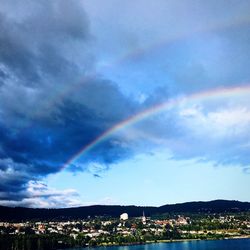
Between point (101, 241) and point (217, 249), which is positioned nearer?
point (217, 249)

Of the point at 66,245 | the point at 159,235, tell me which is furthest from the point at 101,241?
the point at 159,235

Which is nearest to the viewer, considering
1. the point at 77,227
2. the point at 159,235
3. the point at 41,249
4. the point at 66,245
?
the point at 41,249

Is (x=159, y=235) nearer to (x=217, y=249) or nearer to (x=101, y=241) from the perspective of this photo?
(x=101, y=241)

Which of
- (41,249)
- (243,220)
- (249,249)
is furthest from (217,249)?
(243,220)

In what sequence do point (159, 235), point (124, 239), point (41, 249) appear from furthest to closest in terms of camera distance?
point (159, 235), point (124, 239), point (41, 249)

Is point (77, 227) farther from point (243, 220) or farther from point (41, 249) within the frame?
Result: point (41, 249)

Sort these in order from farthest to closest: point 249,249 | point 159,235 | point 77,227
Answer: point 77,227
point 159,235
point 249,249

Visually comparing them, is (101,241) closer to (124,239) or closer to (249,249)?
(124,239)

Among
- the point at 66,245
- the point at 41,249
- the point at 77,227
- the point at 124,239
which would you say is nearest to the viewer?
the point at 41,249

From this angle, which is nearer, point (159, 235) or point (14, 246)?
point (14, 246)
